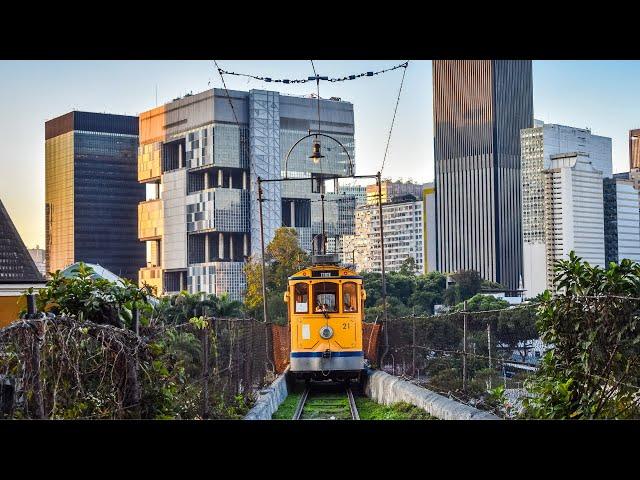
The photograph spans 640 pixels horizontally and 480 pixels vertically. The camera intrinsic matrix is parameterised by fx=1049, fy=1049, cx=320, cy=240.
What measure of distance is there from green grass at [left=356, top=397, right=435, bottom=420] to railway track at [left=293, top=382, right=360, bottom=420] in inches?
6.3

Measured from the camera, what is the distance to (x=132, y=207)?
87.6 m

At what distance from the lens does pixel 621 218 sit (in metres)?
80.8

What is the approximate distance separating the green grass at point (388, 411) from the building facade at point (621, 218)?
159 feet

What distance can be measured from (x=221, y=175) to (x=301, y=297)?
240 ft

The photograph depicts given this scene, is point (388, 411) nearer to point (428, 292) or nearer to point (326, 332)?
point (326, 332)

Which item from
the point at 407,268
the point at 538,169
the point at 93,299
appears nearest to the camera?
the point at 93,299

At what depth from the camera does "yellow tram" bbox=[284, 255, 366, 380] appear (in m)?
15.6

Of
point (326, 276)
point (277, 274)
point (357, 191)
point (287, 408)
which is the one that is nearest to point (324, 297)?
point (326, 276)

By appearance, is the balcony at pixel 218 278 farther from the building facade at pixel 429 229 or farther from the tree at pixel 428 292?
the building facade at pixel 429 229
